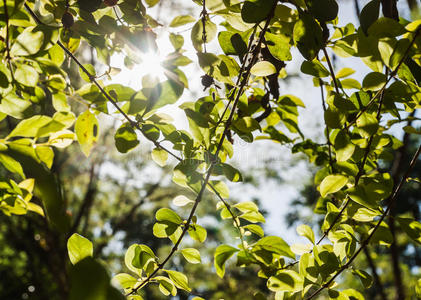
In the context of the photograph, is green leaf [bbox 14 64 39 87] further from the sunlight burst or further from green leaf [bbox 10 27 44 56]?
the sunlight burst

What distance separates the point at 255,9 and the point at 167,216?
371mm

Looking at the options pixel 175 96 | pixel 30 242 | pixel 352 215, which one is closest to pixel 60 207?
pixel 175 96

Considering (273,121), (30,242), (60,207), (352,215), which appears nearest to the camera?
(60,207)

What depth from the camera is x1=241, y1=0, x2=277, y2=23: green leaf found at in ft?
1.32

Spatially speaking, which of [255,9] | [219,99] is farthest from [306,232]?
[255,9]

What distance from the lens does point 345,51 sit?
0.53 m

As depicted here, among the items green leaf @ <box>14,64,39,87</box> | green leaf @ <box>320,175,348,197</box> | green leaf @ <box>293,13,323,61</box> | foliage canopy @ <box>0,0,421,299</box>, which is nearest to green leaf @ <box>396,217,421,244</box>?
foliage canopy @ <box>0,0,421,299</box>

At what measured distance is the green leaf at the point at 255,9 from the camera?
402mm

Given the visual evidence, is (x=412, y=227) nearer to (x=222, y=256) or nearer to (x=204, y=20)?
(x=222, y=256)

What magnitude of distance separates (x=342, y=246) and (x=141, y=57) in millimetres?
506

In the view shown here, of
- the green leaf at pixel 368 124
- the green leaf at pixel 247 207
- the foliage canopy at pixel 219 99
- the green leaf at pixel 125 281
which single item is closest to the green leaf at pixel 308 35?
the foliage canopy at pixel 219 99

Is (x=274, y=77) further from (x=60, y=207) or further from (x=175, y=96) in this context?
(x=60, y=207)

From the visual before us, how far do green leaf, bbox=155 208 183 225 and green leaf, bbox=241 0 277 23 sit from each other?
34 cm

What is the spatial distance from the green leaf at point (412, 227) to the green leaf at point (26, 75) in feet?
2.23
